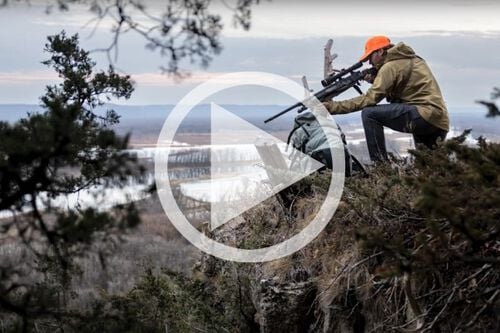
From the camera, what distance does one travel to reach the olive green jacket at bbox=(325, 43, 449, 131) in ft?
25.6

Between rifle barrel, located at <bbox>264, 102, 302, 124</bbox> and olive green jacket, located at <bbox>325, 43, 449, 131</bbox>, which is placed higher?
olive green jacket, located at <bbox>325, 43, 449, 131</bbox>

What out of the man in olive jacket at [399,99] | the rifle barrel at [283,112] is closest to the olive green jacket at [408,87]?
the man in olive jacket at [399,99]

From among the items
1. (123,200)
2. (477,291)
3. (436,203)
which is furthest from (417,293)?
(123,200)

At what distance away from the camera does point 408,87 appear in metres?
7.90

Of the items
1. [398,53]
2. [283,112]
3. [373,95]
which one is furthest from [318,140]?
[398,53]

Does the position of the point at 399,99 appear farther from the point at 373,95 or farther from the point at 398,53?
the point at 398,53

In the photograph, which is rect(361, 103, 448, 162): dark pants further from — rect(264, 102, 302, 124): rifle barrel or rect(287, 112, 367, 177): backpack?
rect(264, 102, 302, 124): rifle barrel

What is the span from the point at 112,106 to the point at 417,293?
433 cm

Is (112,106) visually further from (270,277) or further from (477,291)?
(477,291)

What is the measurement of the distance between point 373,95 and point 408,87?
399 mm

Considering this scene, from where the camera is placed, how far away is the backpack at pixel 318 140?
323 inches

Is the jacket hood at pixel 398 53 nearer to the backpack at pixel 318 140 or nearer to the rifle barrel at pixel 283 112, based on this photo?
the backpack at pixel 318 140

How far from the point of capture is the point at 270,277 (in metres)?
7.51

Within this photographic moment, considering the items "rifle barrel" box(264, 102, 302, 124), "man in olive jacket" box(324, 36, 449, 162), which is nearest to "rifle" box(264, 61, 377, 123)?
"rifle barrel" box(264, 102, 302, 124)
